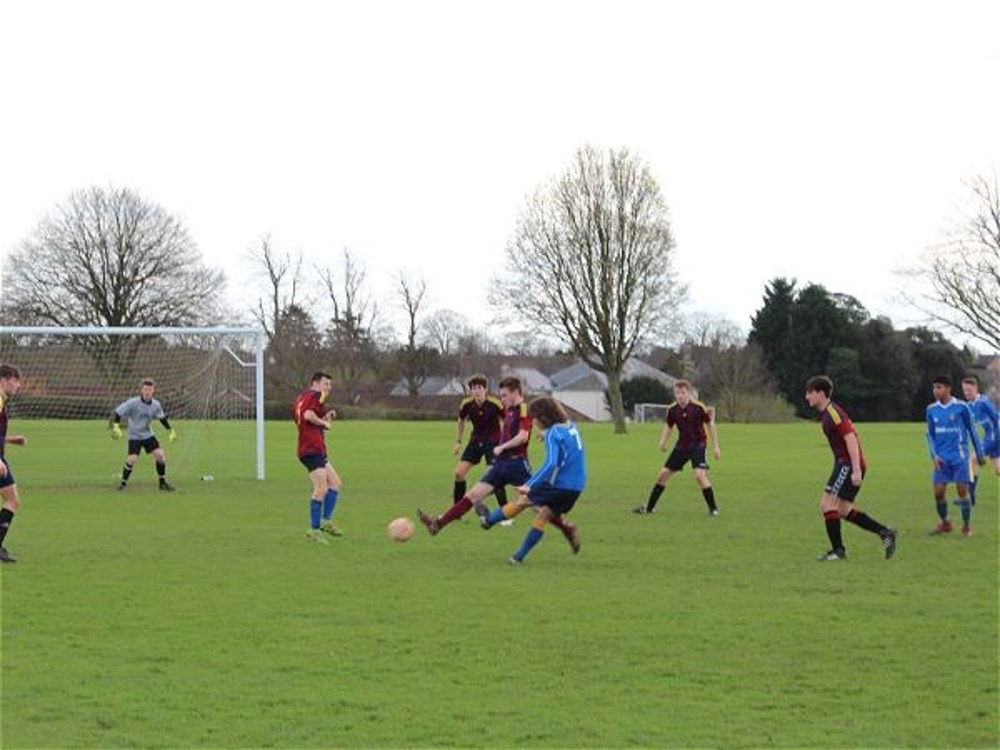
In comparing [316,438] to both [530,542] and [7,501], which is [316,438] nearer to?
[530,542]

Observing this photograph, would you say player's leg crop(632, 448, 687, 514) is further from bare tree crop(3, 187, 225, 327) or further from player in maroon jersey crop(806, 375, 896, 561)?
bare tree crop(3, 187, 225, 327)

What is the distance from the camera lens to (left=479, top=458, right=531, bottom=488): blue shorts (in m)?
15.2

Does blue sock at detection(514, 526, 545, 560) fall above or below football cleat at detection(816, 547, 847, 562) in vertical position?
above

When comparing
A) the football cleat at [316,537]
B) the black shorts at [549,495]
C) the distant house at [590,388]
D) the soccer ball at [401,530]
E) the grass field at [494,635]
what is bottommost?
the grass field at [494,635]

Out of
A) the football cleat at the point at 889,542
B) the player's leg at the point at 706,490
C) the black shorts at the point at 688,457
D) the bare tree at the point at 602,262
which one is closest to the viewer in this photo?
the football cleat at the point at 889,542

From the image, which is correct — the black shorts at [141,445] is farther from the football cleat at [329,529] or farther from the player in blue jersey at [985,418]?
the player in blue jersey at [985,418]

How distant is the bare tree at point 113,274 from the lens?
70.0 meters

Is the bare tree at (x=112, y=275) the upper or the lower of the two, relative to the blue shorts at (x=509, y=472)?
upper

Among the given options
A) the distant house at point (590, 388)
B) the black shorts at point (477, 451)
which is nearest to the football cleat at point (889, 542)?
the black shorts at point (477, 451)

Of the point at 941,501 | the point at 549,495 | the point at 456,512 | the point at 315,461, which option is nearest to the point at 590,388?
the point at 941,501

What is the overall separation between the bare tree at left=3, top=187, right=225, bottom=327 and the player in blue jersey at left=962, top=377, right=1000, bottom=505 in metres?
56.5

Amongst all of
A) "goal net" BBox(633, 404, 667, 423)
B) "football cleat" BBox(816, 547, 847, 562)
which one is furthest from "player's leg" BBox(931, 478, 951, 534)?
"goal net" BBox(633, 404, 667, 423)

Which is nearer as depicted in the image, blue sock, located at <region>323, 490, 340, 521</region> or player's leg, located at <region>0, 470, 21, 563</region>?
player's leg, located at <region>0, 470, 21, 563</region>

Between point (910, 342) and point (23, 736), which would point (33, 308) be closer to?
point (910, 342)
